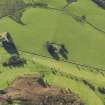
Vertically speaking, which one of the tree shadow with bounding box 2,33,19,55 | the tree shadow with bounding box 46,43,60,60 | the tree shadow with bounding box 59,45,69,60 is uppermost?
the tree shadow with bounding box 2,33,19,55

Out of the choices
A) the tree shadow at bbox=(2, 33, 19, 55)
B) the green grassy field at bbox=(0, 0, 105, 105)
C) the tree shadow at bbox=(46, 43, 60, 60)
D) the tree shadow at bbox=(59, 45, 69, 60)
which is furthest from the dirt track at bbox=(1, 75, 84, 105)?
the tree shadow at bbox=(59, 45, 69, 60)

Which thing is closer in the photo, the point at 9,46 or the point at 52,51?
the point at 9,46

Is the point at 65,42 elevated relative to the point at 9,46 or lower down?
lower down

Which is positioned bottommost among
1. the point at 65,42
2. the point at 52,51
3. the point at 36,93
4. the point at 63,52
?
the point at 63,52

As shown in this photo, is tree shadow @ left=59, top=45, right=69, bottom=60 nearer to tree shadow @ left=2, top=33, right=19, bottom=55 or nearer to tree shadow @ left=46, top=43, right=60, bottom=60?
tree shadow @ left=46, top=43, right=60, bottom=60

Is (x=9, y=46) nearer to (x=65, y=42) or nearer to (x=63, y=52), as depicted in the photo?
(x=63, y=52)

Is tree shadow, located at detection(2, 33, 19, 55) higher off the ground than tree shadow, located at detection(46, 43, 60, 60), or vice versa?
tree shadow, located at detection(2, 33, 19, 55)

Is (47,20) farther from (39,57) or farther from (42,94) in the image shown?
(42,94)

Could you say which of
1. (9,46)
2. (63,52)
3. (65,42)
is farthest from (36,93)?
(65,42)

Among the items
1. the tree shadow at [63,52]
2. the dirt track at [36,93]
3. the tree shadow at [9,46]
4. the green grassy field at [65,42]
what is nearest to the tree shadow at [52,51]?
the green grassy field at [65,42]
